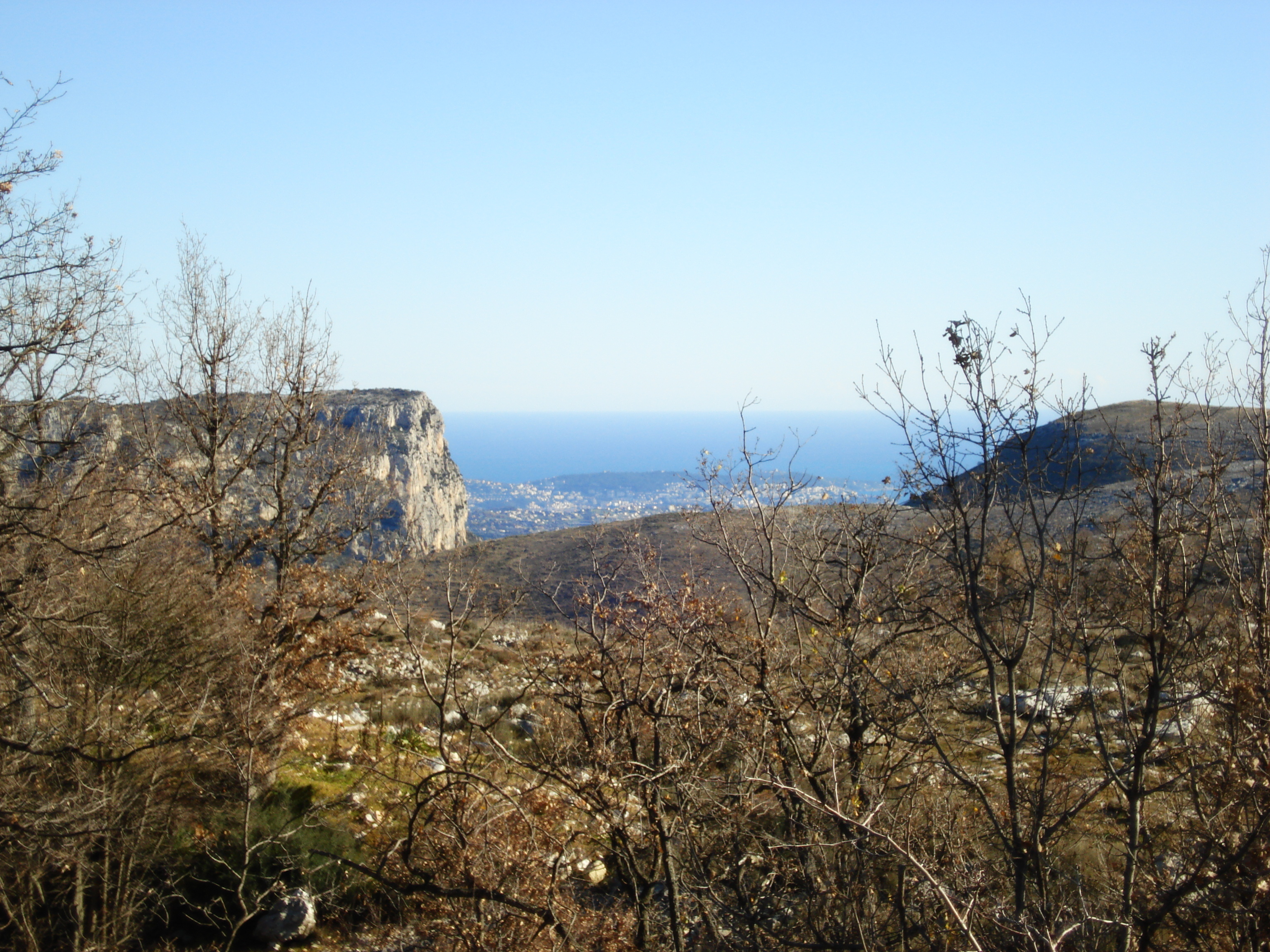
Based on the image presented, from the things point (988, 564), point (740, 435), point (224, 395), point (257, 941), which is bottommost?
point (257, 941)

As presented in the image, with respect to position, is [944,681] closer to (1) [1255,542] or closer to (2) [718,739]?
(2) [718,739]

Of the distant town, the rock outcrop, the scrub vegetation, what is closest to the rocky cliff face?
the distant town

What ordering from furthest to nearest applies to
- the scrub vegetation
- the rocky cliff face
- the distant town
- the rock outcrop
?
1. the distant town
2. the rocky cliff face
3. the rock outcrop
4. the scrub vegetation

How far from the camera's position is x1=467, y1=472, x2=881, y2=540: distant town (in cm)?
6675

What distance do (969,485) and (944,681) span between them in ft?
8.16

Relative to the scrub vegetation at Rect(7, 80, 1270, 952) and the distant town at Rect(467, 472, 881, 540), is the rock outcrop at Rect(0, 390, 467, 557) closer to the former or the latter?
the scrub vegetation at Rect(7, 80, 1270, 952)

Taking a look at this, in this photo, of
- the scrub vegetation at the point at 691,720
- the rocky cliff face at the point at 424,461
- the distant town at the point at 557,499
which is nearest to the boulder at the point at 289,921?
the scrub vegetation at the point at 691,720

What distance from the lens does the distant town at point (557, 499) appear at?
66750mm

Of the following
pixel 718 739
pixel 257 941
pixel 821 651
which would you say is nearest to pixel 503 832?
pixel 718 739

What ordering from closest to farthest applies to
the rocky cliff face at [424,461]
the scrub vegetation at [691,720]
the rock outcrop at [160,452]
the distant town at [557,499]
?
1. the scrub vegetation at [691,720]
2. the rock outcrop at [160,452]
3. the rocky cliff face at [424,461]
4. the distant town at [557,499]

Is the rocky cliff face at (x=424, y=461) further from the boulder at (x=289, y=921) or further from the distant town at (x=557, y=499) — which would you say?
the boulder at (x=289, y=921)

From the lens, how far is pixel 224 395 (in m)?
15.5

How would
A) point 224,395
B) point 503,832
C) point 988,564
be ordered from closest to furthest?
point 988,564, point 503,832, point 224,395

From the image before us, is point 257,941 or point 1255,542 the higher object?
point 1255,542
